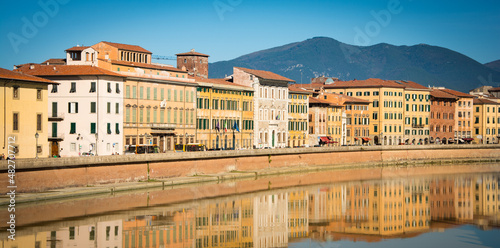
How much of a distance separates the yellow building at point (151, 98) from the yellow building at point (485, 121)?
76030 mm

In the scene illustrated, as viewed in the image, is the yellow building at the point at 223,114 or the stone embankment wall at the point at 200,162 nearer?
the stone embankment wall at the point at 200,162

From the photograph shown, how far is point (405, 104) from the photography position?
13288 cm

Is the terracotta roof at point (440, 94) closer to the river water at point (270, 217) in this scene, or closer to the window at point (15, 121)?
the river water at point (270, 217)

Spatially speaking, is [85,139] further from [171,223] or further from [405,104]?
[405,104]

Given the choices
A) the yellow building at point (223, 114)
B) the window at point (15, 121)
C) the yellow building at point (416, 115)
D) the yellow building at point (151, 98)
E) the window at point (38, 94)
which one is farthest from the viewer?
the yellow building at point (416, 115)

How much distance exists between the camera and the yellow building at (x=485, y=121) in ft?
476

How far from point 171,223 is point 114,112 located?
27882 millimetres

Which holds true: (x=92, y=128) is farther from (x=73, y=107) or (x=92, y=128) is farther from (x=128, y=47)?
(x=128, y=47)

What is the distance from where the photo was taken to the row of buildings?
6319cm

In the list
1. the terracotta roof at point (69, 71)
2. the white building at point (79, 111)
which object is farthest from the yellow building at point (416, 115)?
the white building at point (79, 111)

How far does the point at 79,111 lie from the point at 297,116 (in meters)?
44.6

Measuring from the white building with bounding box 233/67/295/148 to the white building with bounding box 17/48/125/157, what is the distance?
30.8 meters

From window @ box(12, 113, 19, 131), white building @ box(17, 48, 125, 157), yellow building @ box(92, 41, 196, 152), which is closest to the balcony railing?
white building @ box(17, 48, 125, 157)

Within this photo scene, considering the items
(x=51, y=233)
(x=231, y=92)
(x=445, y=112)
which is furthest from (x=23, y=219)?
(x=445, y=112)
